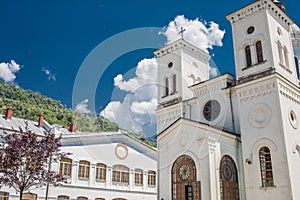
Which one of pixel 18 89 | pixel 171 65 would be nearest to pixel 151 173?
pixel 171 65

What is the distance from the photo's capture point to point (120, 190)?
1053 inches

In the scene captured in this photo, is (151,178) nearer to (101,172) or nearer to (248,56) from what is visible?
(101,172)

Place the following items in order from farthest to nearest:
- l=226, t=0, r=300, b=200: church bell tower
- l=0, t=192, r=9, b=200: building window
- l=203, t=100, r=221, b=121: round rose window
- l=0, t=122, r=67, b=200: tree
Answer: l=203, t=100, r=221, b=121: round rose window
l=0, t=192, r=9, b=200: building window
l=0, t=122, r=67, b=200: tree
l=226, t=0, r=300, b=200: church bell tower

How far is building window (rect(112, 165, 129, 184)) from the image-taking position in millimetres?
26934

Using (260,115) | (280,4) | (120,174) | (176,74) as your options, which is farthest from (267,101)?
(120,174)

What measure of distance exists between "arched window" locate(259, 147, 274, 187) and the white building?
13329 millimetres

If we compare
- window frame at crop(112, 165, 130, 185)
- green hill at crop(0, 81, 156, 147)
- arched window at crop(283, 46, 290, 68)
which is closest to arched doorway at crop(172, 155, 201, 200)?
arched window at crop(283, 46, 290, 68)

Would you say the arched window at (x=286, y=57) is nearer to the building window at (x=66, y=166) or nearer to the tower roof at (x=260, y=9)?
the tower roof at (x=260, y=9)

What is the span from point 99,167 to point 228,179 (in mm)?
12657

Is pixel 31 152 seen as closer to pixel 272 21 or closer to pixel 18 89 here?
pixel 272 21

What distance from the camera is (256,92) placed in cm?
1770

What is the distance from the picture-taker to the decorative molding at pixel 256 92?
17.2 m

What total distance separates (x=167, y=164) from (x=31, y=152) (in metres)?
7.62

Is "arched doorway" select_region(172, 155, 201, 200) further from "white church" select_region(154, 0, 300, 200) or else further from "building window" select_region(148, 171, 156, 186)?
"building window" select_region(148, 171, 156, 186)
